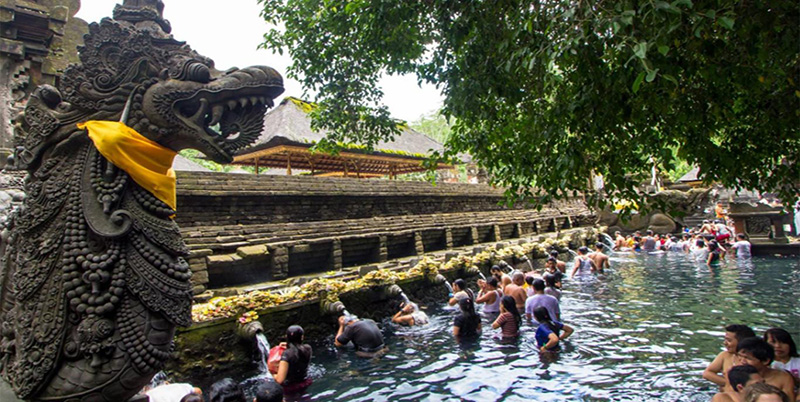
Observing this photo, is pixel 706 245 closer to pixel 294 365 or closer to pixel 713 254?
pixel 713 254

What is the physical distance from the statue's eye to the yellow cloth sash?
1.27 feet

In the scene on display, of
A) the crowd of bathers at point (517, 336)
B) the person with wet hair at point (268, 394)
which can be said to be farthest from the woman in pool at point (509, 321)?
the person with wet hair at point (268, 394)

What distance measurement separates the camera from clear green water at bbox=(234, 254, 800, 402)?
5.22 metres

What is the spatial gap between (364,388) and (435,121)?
4931cm

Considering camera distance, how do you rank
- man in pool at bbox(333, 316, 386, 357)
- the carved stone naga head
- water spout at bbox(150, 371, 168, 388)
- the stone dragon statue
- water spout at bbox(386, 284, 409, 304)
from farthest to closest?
water spout at bbox(386, 284, 409, 304), man in pool at bbox(333, 316, 386, 357), water spout at bbox(150, 371, 168, 388), the carved stone naga head, the stone dragon statue

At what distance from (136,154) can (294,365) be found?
3.79m

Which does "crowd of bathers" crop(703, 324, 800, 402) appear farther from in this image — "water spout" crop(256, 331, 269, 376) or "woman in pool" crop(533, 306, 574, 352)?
"water spout" crop(256, 331, 269, 376)

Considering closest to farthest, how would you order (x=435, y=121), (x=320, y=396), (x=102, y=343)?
(x=102, y=343) → (x=320, y=396) → (x=435, y=121)

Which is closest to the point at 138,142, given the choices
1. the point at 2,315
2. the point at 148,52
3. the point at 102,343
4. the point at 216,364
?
the point at 148,52

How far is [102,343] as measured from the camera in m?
1.97

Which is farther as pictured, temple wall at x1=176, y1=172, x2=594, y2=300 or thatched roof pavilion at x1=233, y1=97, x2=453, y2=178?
thatched roof pavilion at x1=233, y1=97, x2=453, y2=178

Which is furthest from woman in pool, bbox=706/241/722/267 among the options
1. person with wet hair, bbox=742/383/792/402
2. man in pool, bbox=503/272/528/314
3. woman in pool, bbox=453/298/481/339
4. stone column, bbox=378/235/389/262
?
person with wet hair, bbox=742/383/792/402

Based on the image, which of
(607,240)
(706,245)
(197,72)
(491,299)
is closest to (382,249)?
(491,299)

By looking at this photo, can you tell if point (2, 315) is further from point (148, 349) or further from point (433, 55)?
point (433, 55)
